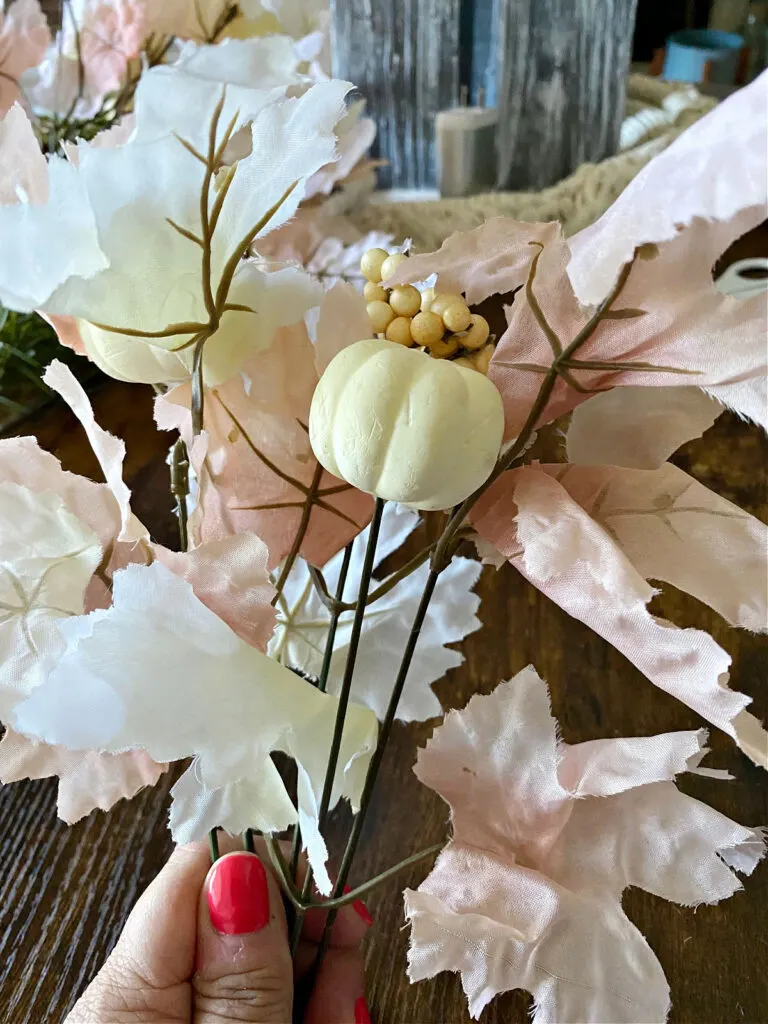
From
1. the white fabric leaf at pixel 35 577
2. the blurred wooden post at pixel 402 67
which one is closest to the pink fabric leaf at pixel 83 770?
the white fabric leaf at pixel 35 577

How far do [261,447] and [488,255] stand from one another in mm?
53

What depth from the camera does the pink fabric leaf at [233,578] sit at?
0.14 m

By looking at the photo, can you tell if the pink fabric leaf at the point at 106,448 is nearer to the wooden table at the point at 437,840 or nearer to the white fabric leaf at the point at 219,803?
the white fabric leaf at the point at 219,803

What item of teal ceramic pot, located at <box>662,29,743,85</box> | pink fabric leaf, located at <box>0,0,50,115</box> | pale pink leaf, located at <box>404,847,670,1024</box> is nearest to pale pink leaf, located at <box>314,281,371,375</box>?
pale pink leaf, located at <box>404,847,670,1024</box>

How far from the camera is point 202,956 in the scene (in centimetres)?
23

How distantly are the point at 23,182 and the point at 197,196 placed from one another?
0.04 metres

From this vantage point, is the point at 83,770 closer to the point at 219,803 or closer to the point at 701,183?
the point at 219,803

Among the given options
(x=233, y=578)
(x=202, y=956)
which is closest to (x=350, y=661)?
(x=233, y=578)

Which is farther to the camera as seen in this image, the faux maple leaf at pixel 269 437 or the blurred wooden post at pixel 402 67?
the blurred wooden post at pixel 402 67

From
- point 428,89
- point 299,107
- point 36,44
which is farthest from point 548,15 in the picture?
point 299,107

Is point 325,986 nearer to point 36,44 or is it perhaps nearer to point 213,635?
point 213,635

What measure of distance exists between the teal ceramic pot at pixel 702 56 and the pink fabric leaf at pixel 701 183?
46.8 inches

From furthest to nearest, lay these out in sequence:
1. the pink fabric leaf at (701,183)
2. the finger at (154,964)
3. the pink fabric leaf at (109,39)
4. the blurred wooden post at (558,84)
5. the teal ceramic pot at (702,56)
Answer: the teal ceramic pot at (702,56) → the blurred wooden post at (558,84) → the pink fabric leaf at (109,39) → the finger at (154,964) → the pink fabric leaf at (701,183)

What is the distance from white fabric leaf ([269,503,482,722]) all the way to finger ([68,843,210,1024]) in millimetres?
73
